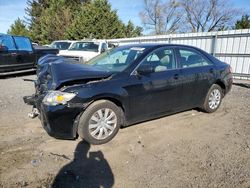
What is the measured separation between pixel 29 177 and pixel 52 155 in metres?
0.59

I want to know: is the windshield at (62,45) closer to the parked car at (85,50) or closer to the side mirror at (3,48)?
the parked car at (85,50)

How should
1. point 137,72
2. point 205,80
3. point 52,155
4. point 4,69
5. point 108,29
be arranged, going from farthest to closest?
point 108,29 → point 4,69 → point 205,80 → point 137,72 → point 52,155

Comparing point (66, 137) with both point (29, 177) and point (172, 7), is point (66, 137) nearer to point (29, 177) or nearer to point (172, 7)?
point (29, 177)

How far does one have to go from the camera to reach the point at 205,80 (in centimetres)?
521

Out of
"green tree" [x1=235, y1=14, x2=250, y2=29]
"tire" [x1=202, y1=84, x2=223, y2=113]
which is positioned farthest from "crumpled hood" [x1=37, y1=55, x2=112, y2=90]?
"green tree" [x1=235, y1=14, x2=250, y2=29]

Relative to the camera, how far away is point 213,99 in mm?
5551

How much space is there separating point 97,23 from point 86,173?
26.6 meters

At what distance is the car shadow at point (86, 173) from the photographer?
287 centimetres

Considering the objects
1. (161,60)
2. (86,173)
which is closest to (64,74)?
(86,173)

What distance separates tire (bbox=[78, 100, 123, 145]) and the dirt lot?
151mm

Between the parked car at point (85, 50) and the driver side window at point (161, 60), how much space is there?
7.60m

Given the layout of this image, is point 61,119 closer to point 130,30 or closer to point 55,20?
point 130,30

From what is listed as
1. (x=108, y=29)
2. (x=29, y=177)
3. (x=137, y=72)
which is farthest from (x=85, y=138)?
(x=108, y=29)

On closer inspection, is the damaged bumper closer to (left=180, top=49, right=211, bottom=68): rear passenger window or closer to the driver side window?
the driver side window
